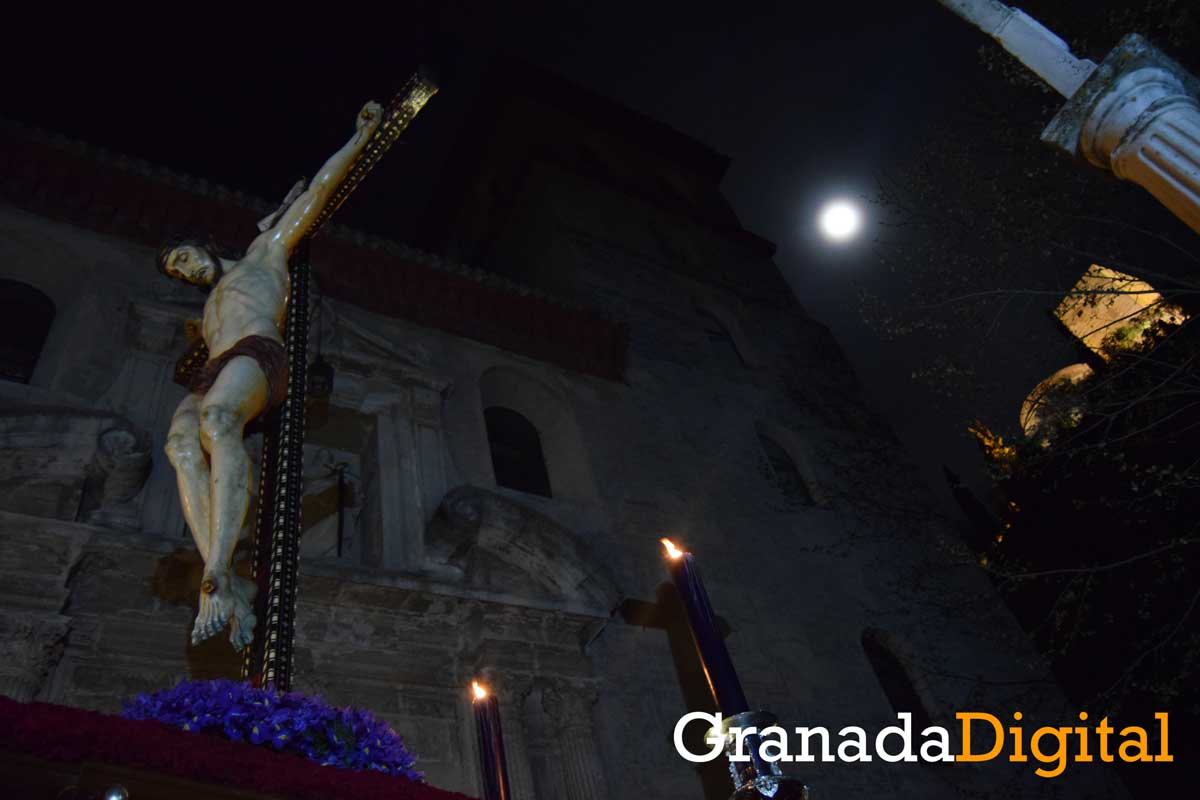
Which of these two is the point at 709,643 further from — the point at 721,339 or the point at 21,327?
the point at 721,339

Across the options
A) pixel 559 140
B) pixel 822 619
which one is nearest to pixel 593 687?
pixel 822 619

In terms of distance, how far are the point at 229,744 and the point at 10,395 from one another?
5.89m

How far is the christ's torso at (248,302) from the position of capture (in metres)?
4.50

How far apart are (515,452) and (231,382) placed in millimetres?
6320

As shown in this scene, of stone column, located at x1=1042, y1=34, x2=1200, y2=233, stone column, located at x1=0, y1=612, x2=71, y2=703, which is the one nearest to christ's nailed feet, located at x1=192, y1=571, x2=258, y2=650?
stone column, located at x1=0, y1=612, x2=71, y2=703

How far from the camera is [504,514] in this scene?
7.59 meters


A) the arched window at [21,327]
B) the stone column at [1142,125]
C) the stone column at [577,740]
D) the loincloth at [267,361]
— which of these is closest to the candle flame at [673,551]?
the loincloth at [267,361]

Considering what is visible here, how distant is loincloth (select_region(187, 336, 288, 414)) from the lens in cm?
426

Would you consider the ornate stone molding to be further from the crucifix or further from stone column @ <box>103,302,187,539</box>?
the crucifix

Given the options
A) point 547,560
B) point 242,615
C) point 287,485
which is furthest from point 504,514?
point 242,615

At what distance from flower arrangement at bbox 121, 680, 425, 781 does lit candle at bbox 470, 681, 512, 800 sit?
154cm

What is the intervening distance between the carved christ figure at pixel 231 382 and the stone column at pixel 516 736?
8.82 feet

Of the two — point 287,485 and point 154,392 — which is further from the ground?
point 154,392

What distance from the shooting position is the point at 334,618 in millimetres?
6195
